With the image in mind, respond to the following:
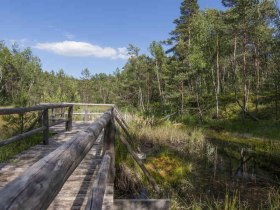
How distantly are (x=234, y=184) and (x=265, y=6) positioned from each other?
2244 centimetres

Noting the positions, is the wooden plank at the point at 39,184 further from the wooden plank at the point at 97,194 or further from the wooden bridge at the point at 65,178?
the wooden plank at the point at 97,194

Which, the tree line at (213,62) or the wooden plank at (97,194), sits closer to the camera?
the wooden plank at (97,194)

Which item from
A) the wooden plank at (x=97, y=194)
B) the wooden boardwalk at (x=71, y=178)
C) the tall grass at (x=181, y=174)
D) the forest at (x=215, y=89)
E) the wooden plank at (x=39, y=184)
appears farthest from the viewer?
the forest at (x=215, y=89)

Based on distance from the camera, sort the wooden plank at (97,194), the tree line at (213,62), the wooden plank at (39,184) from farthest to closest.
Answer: the tree line at (213,62), the wooden plank at (97,194), the wooden plank at (39,184)

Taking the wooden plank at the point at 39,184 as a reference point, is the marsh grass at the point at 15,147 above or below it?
below

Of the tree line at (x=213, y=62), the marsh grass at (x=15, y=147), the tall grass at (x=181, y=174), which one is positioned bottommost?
the tall grass at (x=181, y=174)

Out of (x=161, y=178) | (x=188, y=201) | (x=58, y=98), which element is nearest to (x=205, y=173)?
(x=161, y=178)

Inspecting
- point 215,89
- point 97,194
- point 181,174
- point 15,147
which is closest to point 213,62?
point 215,89

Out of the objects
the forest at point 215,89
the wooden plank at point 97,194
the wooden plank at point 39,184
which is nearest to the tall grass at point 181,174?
the forest at point 215,89

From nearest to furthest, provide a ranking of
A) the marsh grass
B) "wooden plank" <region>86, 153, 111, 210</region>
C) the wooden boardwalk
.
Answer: "wooden plank" <region>86, 153, 111, 210</region> < the wooden boardwalk < the marsh grass

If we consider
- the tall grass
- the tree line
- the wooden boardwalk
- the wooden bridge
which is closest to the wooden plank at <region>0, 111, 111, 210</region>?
the wooden bridge

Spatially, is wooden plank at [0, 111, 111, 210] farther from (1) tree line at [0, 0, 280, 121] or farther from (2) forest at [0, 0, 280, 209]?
(1) tree line at [0, 0, 280, 121]

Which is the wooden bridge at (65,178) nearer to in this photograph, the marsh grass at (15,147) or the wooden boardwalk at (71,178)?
the wooden boardwalk at (71,178)

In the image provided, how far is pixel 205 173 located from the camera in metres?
8.55
